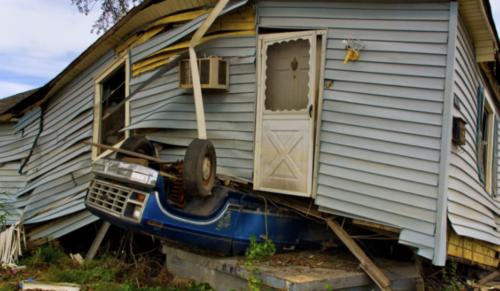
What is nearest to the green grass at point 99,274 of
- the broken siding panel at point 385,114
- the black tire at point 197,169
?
the black tire at point 197,169

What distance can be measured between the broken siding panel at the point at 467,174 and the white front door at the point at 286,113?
5.32ft

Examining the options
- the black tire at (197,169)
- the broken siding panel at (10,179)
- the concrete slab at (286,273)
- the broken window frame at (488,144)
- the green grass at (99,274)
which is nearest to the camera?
the concrete slab at (286,273)

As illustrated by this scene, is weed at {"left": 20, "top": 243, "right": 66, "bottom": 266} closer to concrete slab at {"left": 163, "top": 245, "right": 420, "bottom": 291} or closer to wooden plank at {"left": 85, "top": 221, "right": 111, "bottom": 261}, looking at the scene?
wooden plank at {"left": 85, "top": 221, "right": 111, "bottom": 261}

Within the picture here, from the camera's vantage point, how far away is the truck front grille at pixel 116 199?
5852mm

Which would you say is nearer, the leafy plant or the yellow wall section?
the leafy plant

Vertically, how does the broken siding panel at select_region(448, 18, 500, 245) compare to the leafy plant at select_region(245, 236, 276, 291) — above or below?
above

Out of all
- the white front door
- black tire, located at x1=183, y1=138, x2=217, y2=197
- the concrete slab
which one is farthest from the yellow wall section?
black tire, located at x1=183, y1=138, x2=217, y2=197

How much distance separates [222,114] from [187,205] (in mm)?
1440

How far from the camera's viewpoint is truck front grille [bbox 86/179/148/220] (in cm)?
585

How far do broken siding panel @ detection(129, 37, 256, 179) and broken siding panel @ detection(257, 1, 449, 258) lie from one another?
1.01 meters

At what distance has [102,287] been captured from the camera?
6242mm

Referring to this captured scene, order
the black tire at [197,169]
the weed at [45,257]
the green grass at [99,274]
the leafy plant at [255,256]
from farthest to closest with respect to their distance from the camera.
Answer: the weed at [45,257] → the green grass at [99,274] → the black tire at [197,169] → the leafy plant at [255,256]

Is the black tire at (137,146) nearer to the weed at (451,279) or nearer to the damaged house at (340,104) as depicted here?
the damaged house at (340,104)

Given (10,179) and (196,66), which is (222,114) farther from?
(10,179)
